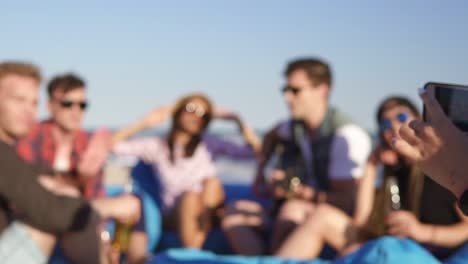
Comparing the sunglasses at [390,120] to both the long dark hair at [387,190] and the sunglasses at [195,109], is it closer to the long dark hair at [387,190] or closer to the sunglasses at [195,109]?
the long dark hair at [387,190]

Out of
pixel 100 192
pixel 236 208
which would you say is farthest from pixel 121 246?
pixel 236 208

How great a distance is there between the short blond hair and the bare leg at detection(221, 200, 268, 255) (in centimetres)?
132

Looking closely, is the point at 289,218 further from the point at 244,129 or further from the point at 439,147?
the point at 439,147

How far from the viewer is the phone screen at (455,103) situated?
129 centimetres

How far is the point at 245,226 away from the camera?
382 cm

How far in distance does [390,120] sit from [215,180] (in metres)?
1.41

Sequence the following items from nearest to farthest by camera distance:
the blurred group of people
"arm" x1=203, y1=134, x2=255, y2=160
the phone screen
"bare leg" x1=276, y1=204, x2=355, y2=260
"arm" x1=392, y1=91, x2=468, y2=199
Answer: "arm" x1=392, y1=91, x2=468, y2=199 → the phone screen → the blurred group of people → "bare leg" x1=276, y1=204, x2=355, y2=260 → "arm" x1=203, y1=134, x2=255, y2=160

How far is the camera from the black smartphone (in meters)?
1.29

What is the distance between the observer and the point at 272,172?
4047 mm

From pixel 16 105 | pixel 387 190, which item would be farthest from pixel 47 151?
pixel 387 190

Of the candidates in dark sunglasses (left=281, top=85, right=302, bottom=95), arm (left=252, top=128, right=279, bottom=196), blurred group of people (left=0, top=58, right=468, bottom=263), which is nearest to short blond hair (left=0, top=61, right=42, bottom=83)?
blurred group of people (left=0, top=58, right=468, bottom=263)

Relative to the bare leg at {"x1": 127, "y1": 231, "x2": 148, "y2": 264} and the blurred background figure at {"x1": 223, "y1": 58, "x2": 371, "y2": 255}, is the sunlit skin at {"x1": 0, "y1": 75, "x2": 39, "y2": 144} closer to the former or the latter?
the bare leg at {"x1": 127, "y1": 231, "x2": 148, "y2": 264}

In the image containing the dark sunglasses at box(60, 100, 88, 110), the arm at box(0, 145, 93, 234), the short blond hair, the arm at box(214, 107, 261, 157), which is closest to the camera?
the arm at box(0, 145, 93, 234)

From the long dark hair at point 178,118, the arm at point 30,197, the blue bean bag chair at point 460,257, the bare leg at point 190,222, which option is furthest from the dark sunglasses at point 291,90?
the arm at point 30,197
